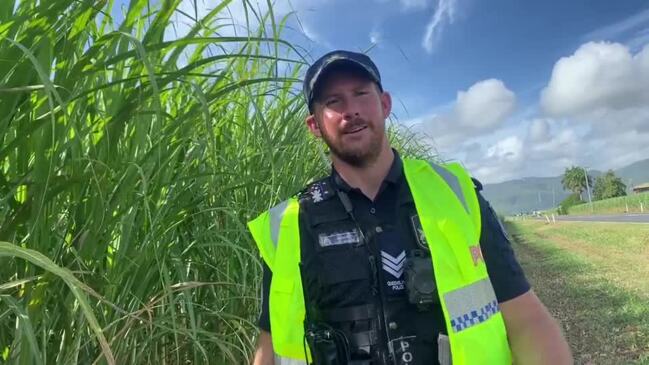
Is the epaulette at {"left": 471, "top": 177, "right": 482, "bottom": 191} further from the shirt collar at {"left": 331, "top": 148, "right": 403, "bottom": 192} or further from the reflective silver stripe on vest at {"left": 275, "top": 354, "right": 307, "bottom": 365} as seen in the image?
the reflective silver stripe on vest at {"left": 275, "top": 354, "right": 307, "bottom": 365}

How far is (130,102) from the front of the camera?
3.61ft

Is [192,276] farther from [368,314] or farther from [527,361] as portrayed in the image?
[527,361]

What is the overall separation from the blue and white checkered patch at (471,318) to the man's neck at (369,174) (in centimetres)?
40

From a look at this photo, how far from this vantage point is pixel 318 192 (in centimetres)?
163

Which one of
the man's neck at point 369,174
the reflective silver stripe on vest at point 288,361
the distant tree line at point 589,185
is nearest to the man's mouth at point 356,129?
the man's neck at point 369,174

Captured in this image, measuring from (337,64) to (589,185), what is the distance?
400 feet

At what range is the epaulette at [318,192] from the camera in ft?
5.29

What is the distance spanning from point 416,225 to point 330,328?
335 mm

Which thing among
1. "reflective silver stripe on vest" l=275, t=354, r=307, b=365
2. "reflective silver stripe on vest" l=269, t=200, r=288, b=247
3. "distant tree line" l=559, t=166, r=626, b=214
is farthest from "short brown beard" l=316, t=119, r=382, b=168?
"distant tree line" l=559, t=166, r=626, b=214

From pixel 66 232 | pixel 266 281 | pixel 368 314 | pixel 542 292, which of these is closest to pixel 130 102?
pixel 66 232

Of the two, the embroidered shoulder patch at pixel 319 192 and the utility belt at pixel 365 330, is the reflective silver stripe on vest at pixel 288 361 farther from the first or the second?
the embroidered shoulder patch at pixel 319 192

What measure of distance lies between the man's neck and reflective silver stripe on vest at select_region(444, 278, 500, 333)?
14.0 inches

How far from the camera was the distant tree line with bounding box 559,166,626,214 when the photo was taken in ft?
353

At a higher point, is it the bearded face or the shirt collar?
the bearded face
